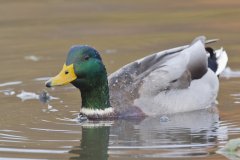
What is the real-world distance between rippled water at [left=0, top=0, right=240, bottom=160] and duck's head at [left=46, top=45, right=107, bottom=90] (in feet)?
1.59

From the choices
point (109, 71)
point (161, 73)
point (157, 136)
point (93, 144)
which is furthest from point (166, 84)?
point (109, 71)

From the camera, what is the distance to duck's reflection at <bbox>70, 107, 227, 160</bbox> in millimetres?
9188

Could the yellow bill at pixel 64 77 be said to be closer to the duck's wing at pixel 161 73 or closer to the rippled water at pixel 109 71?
the rippled water at pixel 109 71

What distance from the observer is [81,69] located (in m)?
10.8

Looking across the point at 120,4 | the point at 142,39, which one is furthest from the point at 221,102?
the point at 120,4

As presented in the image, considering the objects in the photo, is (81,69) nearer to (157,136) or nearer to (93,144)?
(93,144)

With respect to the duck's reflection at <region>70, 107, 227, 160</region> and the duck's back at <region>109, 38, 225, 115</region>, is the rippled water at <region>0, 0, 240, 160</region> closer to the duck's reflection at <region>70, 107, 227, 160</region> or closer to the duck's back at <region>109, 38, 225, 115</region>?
the duck's reflection at <region>70, 107, 227, 160</region>

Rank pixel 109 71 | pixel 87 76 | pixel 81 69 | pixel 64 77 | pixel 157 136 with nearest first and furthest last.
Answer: pixel 157 136 → pixel 64 77 → pixel 81 69 → pixel 87 76 → pixel 109 71

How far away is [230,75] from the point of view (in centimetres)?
1285

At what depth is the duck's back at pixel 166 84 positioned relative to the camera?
444 inches

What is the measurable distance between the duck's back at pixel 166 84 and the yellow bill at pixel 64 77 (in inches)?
33.9

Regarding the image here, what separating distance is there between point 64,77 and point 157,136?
1.38 metres

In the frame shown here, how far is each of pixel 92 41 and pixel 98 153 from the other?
6189 millimetres

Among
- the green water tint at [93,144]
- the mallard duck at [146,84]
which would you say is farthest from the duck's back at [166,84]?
the green water tint at [93,144]
